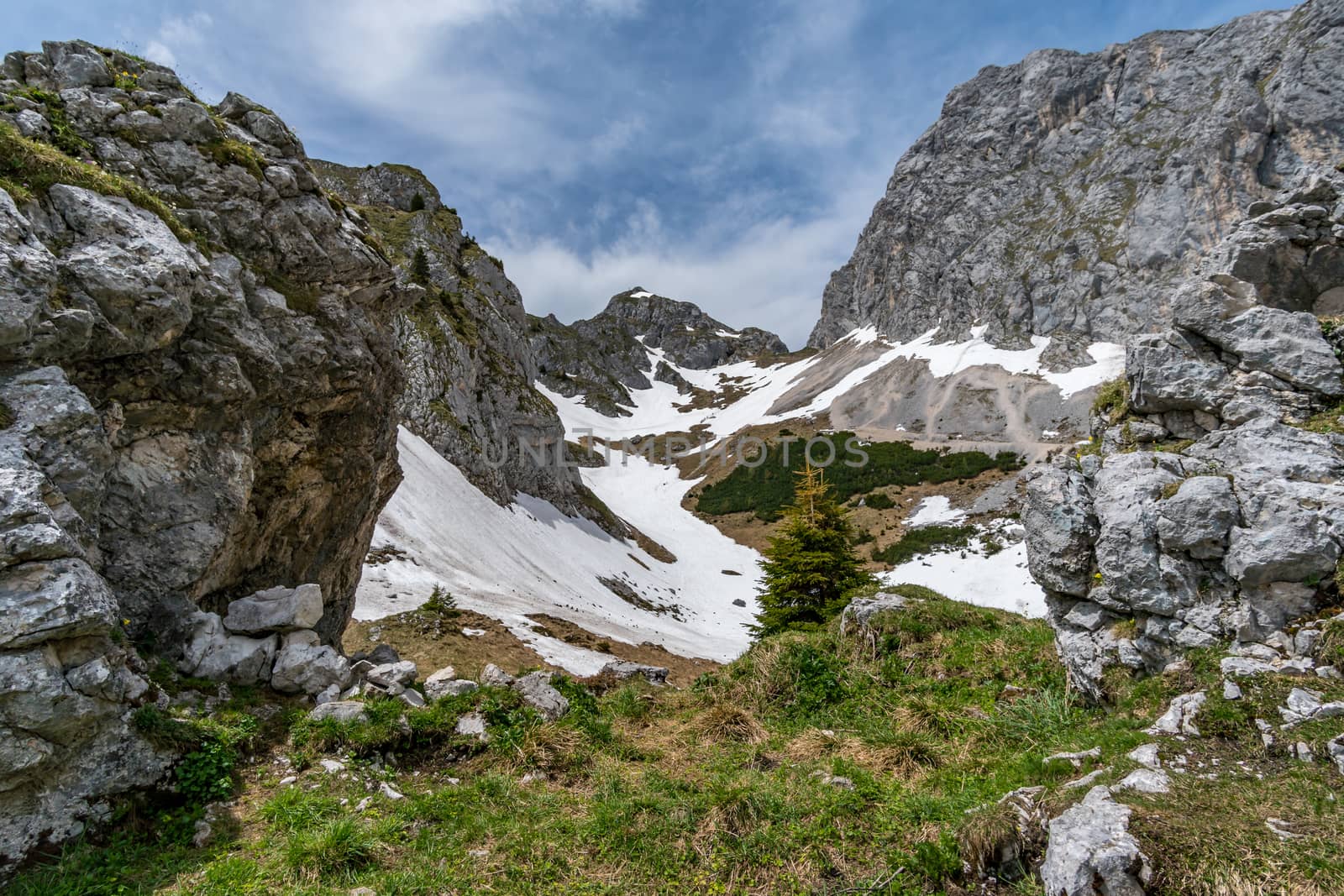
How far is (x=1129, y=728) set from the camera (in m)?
6.40

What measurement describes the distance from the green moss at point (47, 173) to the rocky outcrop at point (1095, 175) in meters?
77.3

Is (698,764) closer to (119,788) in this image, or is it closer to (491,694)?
(491,694)

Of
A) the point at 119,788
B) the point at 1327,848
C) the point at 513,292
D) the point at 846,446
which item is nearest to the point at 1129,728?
the point at 1327,848

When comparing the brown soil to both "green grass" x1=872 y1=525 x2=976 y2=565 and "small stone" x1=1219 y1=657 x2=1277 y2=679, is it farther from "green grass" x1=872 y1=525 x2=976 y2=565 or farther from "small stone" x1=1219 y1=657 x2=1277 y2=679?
"green grass" x1=872 y1=525 x2=976 y2=565

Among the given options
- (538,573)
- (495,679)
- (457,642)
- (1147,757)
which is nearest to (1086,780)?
(1147,757)

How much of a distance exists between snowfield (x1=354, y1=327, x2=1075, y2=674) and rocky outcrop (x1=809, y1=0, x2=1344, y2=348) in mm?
27184

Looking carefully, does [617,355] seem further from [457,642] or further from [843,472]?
[457,642]

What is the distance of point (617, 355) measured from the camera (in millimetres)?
164875

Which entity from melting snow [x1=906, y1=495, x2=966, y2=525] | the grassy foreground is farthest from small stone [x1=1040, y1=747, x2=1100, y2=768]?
melting snow [x1=906, y1=495, x2=966, y2=525]

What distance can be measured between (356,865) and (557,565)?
28927mm

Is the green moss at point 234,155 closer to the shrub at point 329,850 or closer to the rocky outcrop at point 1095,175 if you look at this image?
the shrub at point 329,850

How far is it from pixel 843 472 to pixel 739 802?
6949cm

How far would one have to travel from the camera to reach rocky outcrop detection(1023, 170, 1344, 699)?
641 centimetres

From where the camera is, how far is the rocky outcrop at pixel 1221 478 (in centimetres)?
641
